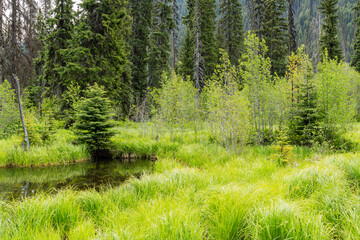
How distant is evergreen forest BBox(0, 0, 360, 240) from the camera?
8.98 feet

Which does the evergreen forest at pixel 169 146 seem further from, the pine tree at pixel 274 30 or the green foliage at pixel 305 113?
the pine tree at pixel 274 30

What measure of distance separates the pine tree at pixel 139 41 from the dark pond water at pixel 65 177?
1271 centimetres

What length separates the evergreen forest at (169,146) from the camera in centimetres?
274

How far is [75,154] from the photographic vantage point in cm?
902

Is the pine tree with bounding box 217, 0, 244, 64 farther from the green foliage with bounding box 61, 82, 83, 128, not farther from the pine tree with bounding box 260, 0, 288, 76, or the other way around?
the green foliage with bounding box 61, 82, 83, 128

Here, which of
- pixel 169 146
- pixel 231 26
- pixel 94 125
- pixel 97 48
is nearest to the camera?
pixel 94 125

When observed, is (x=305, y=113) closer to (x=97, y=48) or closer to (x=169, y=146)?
(x=169, y=146)

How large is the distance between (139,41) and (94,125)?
13758 mm

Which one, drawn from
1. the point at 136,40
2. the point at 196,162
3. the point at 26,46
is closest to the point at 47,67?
the point at 26,46

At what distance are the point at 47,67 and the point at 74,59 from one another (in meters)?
4.74

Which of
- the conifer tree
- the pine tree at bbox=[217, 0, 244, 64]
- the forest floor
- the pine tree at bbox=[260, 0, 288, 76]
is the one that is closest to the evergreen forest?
the forest floor

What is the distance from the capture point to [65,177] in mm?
7008

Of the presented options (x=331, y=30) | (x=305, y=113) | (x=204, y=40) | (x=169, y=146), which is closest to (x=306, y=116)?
(x=305, y=113)

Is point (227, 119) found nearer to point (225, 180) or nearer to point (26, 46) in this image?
point (225, 180)
